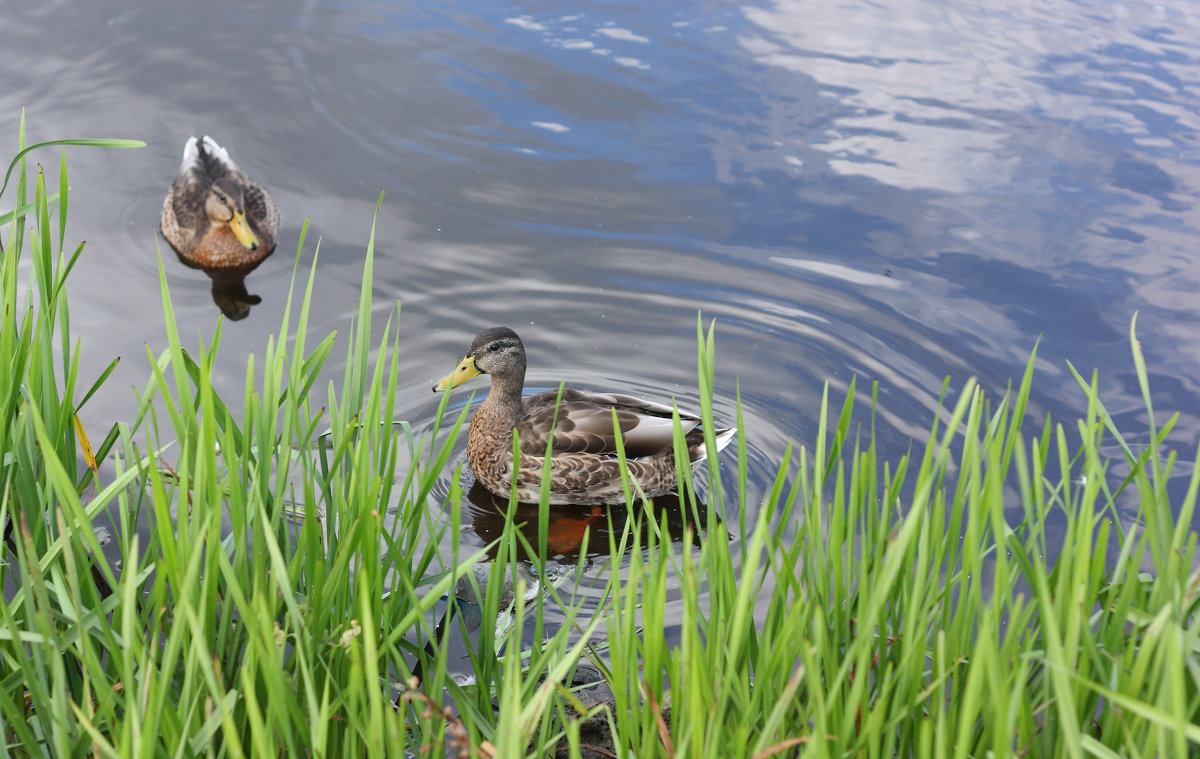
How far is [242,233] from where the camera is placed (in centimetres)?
614

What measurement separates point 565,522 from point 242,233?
107 inches

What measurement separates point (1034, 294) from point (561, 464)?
112 inches

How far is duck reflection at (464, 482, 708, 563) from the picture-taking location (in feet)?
14.8

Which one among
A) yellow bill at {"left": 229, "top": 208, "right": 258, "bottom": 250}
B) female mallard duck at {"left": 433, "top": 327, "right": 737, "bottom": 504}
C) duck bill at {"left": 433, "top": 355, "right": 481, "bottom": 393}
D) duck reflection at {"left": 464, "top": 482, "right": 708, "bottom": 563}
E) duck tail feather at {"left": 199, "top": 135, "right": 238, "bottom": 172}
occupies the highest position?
duck tail feather at {"left": 199, "top": 135, "right": 238, "bottom": 172}

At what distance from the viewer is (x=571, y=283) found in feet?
19.0

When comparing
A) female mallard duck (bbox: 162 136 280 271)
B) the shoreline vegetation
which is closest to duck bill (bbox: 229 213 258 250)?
female mallard duck (bbox: 162 136 280 271)

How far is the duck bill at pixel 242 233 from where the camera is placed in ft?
Answer: 20.1

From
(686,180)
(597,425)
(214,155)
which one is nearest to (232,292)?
(214,155)

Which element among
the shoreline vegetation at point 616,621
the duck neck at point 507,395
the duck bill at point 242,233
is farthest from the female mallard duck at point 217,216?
the shoreline vegetation at point 616,621

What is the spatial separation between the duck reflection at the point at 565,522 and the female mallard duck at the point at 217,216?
2304 millimetres

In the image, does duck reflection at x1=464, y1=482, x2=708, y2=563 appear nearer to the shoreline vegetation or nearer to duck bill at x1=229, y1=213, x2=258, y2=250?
the shoreline vegetation

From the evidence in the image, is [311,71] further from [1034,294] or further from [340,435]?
[340,435]

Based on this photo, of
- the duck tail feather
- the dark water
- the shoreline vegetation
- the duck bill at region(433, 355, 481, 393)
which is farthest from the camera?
the duck tail feather

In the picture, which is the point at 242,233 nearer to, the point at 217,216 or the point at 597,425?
the point at 217,216
